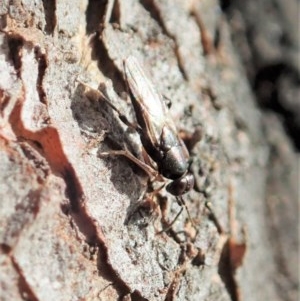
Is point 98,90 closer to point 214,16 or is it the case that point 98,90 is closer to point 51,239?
point 51,239

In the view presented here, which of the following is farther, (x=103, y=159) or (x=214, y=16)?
(x=214, y=16)

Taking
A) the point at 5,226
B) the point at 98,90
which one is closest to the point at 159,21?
the point at 98,90

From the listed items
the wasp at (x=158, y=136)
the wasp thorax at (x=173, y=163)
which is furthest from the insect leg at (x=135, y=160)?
the wasp thorax at (x=173, y=163)

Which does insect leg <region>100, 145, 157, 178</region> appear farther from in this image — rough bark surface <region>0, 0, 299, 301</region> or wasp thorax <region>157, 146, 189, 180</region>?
wasp thorax <region>157, 146, 189, 180</region>

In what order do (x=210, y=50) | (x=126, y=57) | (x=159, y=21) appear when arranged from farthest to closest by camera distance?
(x=210, y=50) < (x=159, y=21) < (x=126, y=57)

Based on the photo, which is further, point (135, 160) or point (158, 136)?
point (158, 136)

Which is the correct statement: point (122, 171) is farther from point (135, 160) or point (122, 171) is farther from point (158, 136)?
point (158, 136)

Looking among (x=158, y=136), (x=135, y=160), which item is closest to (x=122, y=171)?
(x=135, y=160)

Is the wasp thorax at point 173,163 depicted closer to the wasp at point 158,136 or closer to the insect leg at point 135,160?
the wasp at point 158,136
